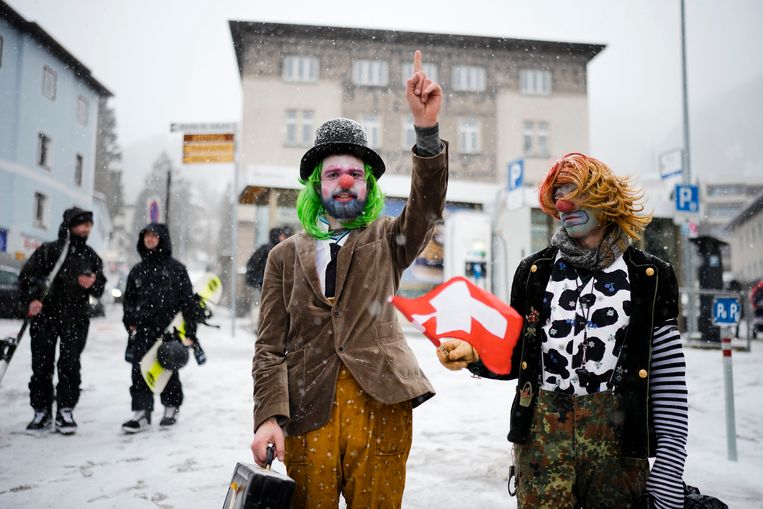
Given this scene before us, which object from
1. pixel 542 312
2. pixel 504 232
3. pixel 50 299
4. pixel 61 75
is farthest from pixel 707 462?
pixel 61 75

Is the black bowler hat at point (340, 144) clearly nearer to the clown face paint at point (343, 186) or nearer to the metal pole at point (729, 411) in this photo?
the clown face paint at point (343, 186)

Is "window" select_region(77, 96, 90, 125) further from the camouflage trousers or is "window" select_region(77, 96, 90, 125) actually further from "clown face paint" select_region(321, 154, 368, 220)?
the camouflage trousers

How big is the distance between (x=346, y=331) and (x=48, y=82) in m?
35.9

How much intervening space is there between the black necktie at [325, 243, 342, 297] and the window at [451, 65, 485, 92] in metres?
30.3

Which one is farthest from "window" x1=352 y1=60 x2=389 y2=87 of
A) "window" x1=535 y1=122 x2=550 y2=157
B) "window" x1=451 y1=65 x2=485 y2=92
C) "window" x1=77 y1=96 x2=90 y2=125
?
"window" x1=77 y1=96 x2=90 y2=125

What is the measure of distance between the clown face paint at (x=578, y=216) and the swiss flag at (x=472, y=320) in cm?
43

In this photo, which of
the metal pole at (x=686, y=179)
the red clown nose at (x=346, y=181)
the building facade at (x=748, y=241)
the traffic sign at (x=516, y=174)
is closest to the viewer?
the red clown nose at (x=346, y=181)

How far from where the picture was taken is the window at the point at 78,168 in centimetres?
3540

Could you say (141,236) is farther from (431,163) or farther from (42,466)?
(431,163)

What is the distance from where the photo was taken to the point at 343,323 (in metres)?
2.04

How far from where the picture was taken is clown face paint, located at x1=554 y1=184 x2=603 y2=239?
1.98 meters

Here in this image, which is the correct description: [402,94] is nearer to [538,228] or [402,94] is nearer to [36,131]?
[538,228]

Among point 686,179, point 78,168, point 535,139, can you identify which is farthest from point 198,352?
point 78,168

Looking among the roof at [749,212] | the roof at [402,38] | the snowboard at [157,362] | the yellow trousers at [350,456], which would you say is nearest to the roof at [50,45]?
the roof at [402,38]
